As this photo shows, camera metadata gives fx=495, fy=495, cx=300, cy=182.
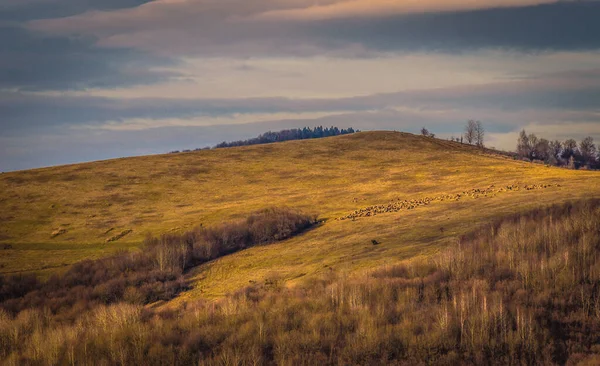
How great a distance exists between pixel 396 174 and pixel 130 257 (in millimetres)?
54477

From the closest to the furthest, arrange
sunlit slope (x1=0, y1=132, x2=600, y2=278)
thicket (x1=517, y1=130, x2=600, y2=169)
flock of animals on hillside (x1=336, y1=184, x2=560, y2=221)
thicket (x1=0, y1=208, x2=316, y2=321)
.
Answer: thicket (x1=0, y1=208, x2=316, y2=321) < sunlit slope (x1=0, y1=132, x2=600, y2=278) < flock of animals on hillside (x1=336, y1=184, x2=560, y2=221) < thicket (x1=517, y1=130, x2=600, y2=169)

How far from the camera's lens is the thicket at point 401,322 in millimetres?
20500

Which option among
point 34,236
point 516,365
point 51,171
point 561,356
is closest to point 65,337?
point 516,365

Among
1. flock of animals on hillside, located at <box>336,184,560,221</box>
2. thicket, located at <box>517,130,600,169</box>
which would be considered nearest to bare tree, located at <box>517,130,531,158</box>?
thicket, located at <box>517,130,600,169</box>

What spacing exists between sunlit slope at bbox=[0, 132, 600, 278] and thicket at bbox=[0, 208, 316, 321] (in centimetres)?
291

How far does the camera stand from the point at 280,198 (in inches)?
3004

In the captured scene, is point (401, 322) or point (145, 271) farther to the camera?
point (145, 271)

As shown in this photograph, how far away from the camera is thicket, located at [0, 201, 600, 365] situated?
20.5 metres

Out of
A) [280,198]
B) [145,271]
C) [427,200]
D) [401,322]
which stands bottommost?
[145,271]

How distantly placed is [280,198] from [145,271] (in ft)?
107

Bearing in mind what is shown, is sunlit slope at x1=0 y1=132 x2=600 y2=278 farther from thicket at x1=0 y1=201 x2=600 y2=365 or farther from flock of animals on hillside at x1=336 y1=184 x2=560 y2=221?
thicket at x1=0 y1=201 x2=600 y2=365

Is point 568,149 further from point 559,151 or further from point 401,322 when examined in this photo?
point 401,322

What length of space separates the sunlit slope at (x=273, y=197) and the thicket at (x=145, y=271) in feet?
9.55

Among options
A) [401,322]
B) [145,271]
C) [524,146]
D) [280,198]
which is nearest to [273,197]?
[280,198]
